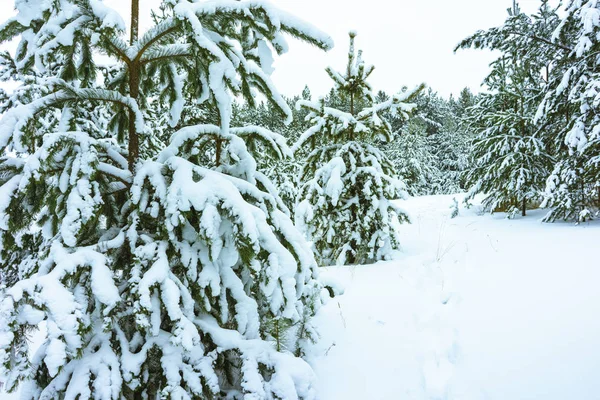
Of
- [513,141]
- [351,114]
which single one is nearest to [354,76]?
[351,114]

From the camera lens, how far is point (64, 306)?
1643 millimetres

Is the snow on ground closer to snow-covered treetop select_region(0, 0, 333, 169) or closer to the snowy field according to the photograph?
the snowy field

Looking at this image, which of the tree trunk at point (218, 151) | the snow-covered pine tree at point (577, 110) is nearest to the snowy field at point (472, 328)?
the snow-covered pine tree at point (577, 110)

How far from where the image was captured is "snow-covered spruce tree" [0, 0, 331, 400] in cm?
181

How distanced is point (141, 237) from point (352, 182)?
4.39 metres

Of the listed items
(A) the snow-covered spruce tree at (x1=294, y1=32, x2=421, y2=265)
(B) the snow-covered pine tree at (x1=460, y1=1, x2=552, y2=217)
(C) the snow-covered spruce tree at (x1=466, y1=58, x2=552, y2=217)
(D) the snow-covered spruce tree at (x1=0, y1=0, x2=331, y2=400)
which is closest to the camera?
(D) the snow-covered spruce tree at (x1=0, y1=0, x2=331, y2=400)

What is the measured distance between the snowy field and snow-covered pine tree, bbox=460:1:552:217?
3417 millimetres

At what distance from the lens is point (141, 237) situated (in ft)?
7.04

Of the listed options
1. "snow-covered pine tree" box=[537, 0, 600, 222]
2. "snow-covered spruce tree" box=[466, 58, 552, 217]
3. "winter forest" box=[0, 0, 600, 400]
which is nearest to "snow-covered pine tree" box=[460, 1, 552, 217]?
"snow-covered spruce tree" box=[466, 58, 552, 217]

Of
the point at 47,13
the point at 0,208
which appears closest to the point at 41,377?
the point at 0,208

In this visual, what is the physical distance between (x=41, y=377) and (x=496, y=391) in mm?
2886

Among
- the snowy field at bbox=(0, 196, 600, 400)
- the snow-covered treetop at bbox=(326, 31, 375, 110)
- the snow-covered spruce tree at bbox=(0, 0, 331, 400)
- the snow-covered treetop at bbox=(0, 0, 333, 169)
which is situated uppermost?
the snow-covered treetop at bbox=(326, 31, 375, 110)

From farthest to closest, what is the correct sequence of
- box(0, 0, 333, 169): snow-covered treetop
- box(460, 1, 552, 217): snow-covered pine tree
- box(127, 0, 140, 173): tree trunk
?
box(460, 1, 552, 217): snow-covered pine tree → box(127, 0, 140, 173): tree trunk → box(0, 0, 333, 169): snow-covered treetop

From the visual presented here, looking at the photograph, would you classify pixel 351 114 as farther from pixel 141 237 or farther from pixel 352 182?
pixel 141 237
